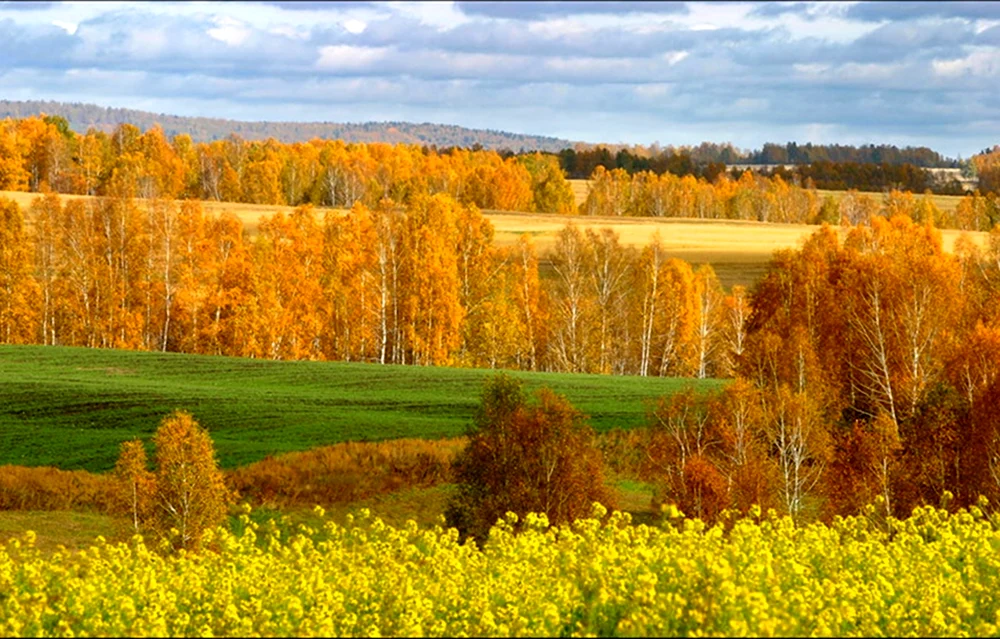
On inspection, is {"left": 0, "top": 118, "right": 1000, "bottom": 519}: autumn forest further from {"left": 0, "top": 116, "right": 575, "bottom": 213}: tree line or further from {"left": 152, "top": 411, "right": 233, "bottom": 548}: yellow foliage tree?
{"left": 0, "top": 116, "right": 575, "bottom": 213}: tree line

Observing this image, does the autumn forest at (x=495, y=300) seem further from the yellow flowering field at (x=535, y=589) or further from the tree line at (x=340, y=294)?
the yellow flowering field at (x=535, y=589)

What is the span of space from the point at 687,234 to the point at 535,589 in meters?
142

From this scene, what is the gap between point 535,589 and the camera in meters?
12.8

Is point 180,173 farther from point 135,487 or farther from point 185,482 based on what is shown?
point 185,482

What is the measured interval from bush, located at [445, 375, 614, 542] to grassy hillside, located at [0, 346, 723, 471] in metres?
13.4

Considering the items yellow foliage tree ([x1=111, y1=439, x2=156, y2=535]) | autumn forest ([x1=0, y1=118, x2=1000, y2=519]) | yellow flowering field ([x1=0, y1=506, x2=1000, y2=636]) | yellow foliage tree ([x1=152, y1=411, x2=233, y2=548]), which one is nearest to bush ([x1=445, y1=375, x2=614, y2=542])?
yellow foliage tree ([x1=152, y1=411, x2=233, y2=548])

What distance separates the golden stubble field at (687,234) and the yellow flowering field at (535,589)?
109 m

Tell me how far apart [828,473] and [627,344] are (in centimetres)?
4930

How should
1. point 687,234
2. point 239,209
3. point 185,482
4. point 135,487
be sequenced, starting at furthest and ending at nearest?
point 239,209 → point 687,234 → point 135,487 → point 185,482

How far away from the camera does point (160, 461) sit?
1355 inches

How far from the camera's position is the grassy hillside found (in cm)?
5269

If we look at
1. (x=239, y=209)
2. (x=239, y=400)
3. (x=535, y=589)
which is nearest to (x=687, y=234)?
(x=239, y=209)

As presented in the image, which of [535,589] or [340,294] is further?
[340,294]

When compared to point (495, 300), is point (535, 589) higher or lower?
higher
